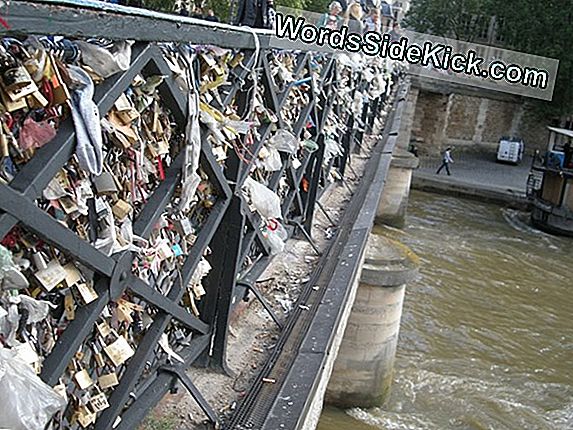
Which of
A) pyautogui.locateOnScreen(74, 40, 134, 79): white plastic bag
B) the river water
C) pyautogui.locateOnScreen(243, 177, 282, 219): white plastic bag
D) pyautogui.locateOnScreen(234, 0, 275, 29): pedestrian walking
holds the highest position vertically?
pyautogui.locateOnScreen(234, 0, 275, 29): pedestrian walking

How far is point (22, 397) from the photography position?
1.94 meters

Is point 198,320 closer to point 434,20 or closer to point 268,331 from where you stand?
point 268,331

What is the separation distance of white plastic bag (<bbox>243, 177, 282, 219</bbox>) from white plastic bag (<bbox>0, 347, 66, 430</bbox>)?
197 centimetres

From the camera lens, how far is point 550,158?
75.9 ft

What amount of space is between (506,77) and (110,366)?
110 feet

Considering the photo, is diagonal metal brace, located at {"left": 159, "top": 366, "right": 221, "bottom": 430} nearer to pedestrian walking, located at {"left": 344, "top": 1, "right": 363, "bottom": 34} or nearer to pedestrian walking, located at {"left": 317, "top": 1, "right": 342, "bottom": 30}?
pedestrian walking, located at {"left": 317, "top": 1, "right": 342, "bottom": 30}

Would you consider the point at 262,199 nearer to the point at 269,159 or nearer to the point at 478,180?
the point at 269,159

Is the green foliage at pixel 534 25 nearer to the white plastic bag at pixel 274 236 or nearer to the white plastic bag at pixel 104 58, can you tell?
the white plastic bag at pixel 274 236

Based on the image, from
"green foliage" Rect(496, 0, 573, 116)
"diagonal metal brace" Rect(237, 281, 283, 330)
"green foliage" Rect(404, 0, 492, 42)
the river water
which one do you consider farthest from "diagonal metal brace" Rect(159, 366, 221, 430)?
"green foliage" Rect(404, 0, 492, 42)

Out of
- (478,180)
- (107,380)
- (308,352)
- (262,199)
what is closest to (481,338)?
(308,352)

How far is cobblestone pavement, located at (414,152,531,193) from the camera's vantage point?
1100 inches

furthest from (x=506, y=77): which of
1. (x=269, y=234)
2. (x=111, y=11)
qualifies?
(x=111, y=11)

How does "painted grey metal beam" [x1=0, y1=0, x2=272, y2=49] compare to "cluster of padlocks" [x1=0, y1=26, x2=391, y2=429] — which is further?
"cluster of padlocks" [x1=0, y1=26, x2=391, y2=429]

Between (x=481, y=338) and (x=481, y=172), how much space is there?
18.4 m
